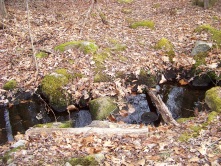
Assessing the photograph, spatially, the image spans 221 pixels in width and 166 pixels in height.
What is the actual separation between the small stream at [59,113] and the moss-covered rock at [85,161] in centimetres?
303

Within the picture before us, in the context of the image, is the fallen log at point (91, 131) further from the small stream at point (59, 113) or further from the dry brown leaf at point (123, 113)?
the dry brown leaf at point (123, 113)

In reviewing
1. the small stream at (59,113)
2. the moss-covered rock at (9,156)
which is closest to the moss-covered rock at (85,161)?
the moss-covered rock at (9,156)

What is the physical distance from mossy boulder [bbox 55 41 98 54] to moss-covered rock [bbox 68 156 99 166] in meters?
5.63

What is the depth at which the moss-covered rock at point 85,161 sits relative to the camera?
4766mm

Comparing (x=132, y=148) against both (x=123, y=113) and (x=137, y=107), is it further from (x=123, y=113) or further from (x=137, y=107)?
(x=137, y=107)

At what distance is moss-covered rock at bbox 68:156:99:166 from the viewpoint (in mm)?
4766

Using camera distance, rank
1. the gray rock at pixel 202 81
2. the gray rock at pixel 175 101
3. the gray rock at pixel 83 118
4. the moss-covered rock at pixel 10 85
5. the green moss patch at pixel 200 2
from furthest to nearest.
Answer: the green moss patch at pixel 200 2
the gray rock at pixel 202 81
the moss-covered rock at pixel 10 85
the gray rock at pixel 175 101
the gray rock at pixel 83 118

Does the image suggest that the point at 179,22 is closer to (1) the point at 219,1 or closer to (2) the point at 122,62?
(1) the point at 219,1

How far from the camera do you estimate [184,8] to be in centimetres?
1393

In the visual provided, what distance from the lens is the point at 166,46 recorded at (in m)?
10.4

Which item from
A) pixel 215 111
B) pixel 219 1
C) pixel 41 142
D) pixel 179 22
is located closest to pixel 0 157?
pixel 41 142

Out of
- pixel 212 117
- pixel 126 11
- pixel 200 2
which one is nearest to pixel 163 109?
pixel 212 117

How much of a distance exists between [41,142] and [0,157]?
841mm

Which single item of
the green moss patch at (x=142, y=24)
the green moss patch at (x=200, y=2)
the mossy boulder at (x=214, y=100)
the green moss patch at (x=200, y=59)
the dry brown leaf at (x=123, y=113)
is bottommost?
the dry brown leaf at (x=123, y=113)
